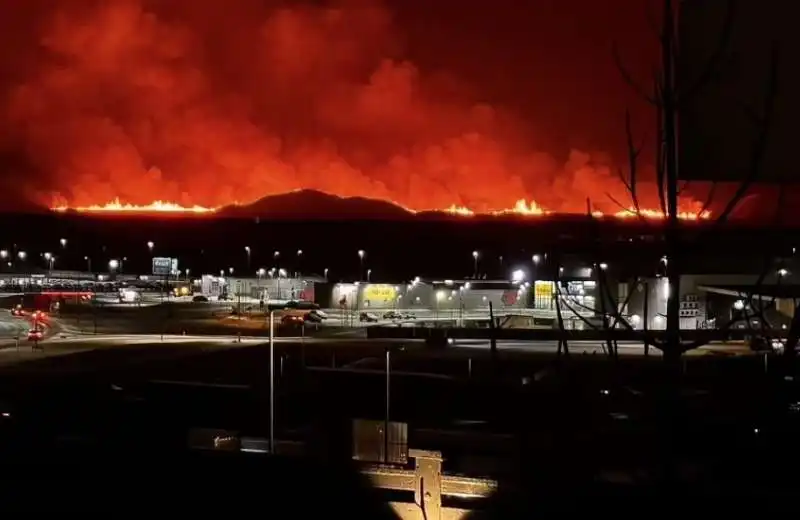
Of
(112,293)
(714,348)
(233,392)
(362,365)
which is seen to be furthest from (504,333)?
(112,293)

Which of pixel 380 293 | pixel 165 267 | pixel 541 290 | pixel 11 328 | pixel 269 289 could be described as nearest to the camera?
pixel 11 328

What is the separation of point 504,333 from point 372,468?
66.9 feet

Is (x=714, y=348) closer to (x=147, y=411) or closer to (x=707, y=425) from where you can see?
(x=707, y=425)

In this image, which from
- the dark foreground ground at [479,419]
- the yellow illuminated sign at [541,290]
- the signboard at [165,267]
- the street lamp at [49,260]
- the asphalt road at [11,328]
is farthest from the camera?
the street lamp at [49,260]

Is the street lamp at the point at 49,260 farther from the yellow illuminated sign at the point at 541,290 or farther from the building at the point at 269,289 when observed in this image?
the yellow illuminated sign at the point at 541,290

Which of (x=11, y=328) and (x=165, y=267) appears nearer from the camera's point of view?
(x=11, y=328)

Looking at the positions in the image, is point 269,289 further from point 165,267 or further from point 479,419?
point 479,419

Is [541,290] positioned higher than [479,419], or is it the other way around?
[541,290]

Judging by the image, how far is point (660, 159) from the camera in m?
3.52

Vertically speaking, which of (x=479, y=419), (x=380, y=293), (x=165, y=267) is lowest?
(x=479, y=419)

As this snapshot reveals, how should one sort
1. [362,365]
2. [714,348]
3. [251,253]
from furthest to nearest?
[251,253] → [714,348] → [362,365]

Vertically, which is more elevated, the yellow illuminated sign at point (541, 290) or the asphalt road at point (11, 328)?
the yellow illuminated sign at point (541, 290)

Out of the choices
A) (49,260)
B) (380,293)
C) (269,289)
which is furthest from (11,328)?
(49,260)

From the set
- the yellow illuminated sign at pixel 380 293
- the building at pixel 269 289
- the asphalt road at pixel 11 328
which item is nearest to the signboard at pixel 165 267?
the building at pixel 269 289
